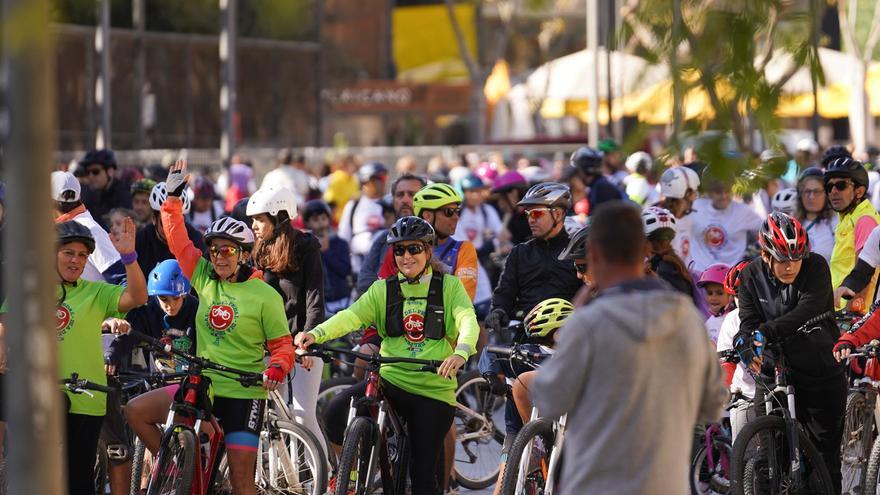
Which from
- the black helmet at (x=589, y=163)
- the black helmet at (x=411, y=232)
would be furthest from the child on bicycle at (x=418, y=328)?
the black helmet at (x=589, y=163)

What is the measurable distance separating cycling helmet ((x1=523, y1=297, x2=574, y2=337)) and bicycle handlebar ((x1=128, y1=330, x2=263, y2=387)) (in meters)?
1.50

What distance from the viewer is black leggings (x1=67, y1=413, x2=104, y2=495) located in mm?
7926

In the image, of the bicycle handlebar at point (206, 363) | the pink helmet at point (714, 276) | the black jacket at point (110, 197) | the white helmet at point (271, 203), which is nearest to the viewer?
the bicycle handlebar at point (206, 363)

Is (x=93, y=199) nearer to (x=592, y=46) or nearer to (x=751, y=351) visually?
(x=751, y=351)

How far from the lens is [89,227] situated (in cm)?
995

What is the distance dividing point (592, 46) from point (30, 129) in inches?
963

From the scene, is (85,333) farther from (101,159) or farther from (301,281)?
(101,159)

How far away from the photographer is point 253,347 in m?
8.48

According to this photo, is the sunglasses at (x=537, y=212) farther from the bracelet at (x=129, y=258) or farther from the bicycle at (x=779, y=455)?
the bracelet at (x=129, y=258)

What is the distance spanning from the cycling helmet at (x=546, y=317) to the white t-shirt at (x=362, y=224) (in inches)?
284

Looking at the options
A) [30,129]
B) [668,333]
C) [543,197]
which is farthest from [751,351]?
[30,129]

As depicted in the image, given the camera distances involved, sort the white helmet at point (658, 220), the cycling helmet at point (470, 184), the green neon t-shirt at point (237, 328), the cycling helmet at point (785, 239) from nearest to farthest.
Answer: the green neon t-shirt at point (237, 328) → the cycling helmet at point (785, 239) → the white helmet at point (658, 220) → the cycling helmet at point (470, 184)

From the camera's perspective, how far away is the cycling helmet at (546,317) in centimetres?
873

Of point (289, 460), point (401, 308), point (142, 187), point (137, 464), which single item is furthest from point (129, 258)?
point (142, 187)
